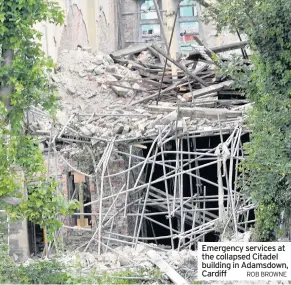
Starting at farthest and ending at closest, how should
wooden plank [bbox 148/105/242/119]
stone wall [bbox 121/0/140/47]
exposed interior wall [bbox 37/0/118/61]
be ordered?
1. stone wall [bbox 121/0/140/47]
2. exposed interior wall [bbox 37/0/118/61]
3. wooden plank [bbox 148/105/242/119]

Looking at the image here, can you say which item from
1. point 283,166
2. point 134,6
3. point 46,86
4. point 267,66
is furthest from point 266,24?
point 134,6

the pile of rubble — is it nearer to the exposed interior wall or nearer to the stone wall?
the exposed interior wall

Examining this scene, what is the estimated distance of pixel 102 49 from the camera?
29.9m

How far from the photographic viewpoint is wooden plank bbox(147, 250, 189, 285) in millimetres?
15461

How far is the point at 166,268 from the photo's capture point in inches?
631

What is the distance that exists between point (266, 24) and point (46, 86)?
12.3 ft

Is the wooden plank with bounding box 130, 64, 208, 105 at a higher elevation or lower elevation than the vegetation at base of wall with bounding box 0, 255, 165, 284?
higher

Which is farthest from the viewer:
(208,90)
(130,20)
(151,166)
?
(130,20)

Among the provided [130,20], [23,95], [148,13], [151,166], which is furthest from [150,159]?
[148,13]

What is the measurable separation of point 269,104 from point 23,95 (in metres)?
4.07

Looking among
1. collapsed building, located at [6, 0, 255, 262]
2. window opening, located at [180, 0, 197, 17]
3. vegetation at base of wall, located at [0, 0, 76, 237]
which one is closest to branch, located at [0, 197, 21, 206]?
vegetation at base of wall, located at [0, 0, 76, 237]

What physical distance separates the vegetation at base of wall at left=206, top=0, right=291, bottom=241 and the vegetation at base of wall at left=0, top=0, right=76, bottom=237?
3.18 m

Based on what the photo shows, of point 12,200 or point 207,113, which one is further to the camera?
point 207,113

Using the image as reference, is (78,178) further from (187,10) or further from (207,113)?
(187,10)
